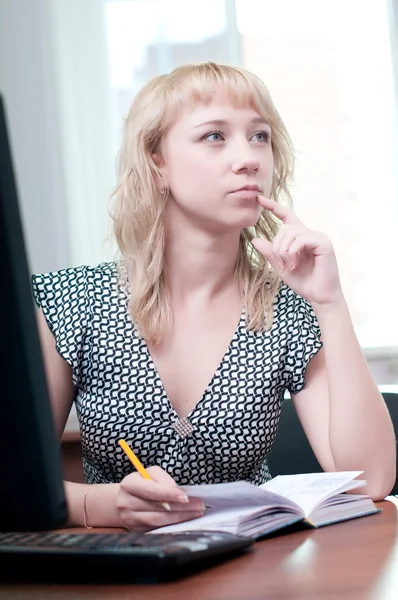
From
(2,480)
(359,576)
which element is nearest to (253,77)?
(359,576)

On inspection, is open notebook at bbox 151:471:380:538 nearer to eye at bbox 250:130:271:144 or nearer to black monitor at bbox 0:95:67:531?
black monitor at bbox 0:95:67:531

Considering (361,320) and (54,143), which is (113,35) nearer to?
(54,143)

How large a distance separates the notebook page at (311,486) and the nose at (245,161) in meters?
0.51

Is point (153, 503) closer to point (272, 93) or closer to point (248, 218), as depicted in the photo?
point (248, 218)

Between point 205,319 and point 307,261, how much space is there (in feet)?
0.82

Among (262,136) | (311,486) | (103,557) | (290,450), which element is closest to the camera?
(103,557)

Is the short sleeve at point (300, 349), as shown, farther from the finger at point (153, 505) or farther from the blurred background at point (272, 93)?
the blurred background at point (272, 93)

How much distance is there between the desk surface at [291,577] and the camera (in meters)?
0.67

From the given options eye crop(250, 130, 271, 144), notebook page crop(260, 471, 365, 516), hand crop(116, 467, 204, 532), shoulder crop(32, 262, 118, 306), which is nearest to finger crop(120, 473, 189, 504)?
hand crop(116, 467, 204, 532)

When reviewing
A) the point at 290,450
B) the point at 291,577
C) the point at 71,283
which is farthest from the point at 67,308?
the point at 291,577

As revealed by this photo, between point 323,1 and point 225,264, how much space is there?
161 centimetres

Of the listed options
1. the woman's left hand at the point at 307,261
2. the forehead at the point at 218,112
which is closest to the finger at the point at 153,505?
the woman's left hand at the point at 307,261

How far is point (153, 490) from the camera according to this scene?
975 mm

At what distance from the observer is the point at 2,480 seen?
1.74 feet
